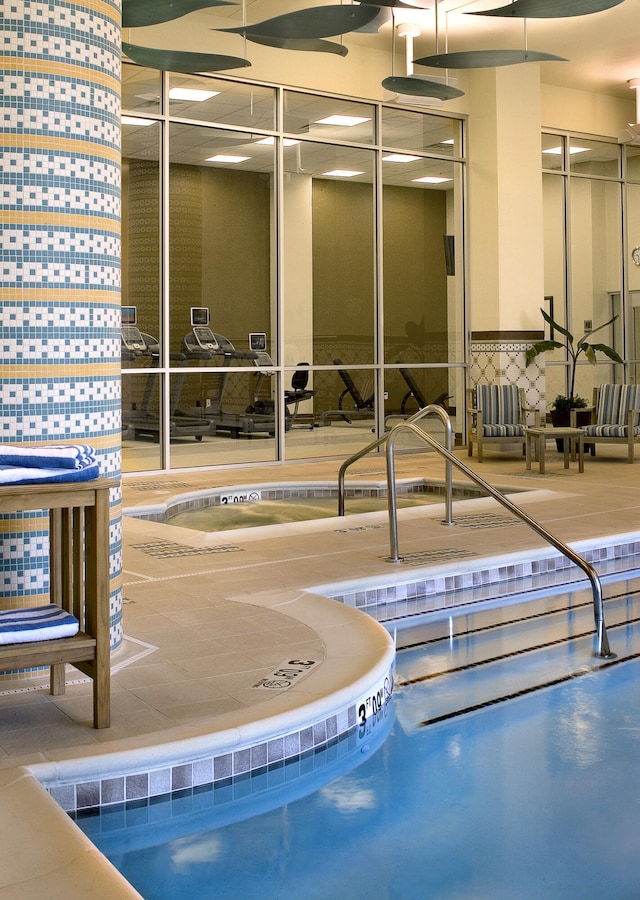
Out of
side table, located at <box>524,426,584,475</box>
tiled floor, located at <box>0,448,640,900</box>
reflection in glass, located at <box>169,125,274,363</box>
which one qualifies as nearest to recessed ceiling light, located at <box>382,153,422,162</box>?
reflection in glass, located at <box>169,125,274,363</box>

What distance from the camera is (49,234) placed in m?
3.59

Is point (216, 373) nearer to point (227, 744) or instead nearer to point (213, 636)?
point (213, 636)

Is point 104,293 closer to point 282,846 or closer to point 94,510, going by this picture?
point 94,510

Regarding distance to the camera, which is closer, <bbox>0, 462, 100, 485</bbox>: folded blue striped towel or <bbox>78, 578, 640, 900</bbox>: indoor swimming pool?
<bbox>78, 578, 640, 900</bbox>: indoor swimming pool

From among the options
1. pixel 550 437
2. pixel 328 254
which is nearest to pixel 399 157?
pixel 328 254

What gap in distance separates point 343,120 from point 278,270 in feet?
6.57

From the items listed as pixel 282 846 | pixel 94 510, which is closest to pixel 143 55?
pixel 94 510

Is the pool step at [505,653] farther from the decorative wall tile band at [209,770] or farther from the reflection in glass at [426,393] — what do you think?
the reflection in glass at [426,393]

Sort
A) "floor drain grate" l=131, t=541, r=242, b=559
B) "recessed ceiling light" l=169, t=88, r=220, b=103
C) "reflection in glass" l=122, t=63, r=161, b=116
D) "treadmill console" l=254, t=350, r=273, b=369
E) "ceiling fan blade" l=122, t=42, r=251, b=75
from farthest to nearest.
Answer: "treadmill console" l=254, t=350, r=273, b=369, "recessed ceiling light" l=169, t=88, r=220, b=103, "reflection in glass" l=122, t=63, r=161, b=116, "ceiling fan blade" l=122, t=42, r=251, b=75, "floor drain grate" l=131, t=541, r=242, b=559

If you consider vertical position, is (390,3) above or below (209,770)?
above

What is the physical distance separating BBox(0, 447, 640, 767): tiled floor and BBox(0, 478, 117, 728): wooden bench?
0.18 metres

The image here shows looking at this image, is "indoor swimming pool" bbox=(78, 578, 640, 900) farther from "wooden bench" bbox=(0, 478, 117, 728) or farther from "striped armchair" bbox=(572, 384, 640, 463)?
"striped armchair" bbox=(572, 384, 640, 463)

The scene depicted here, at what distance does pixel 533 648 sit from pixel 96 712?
2455 mm

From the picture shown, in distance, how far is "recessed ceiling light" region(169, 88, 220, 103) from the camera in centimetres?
1054
